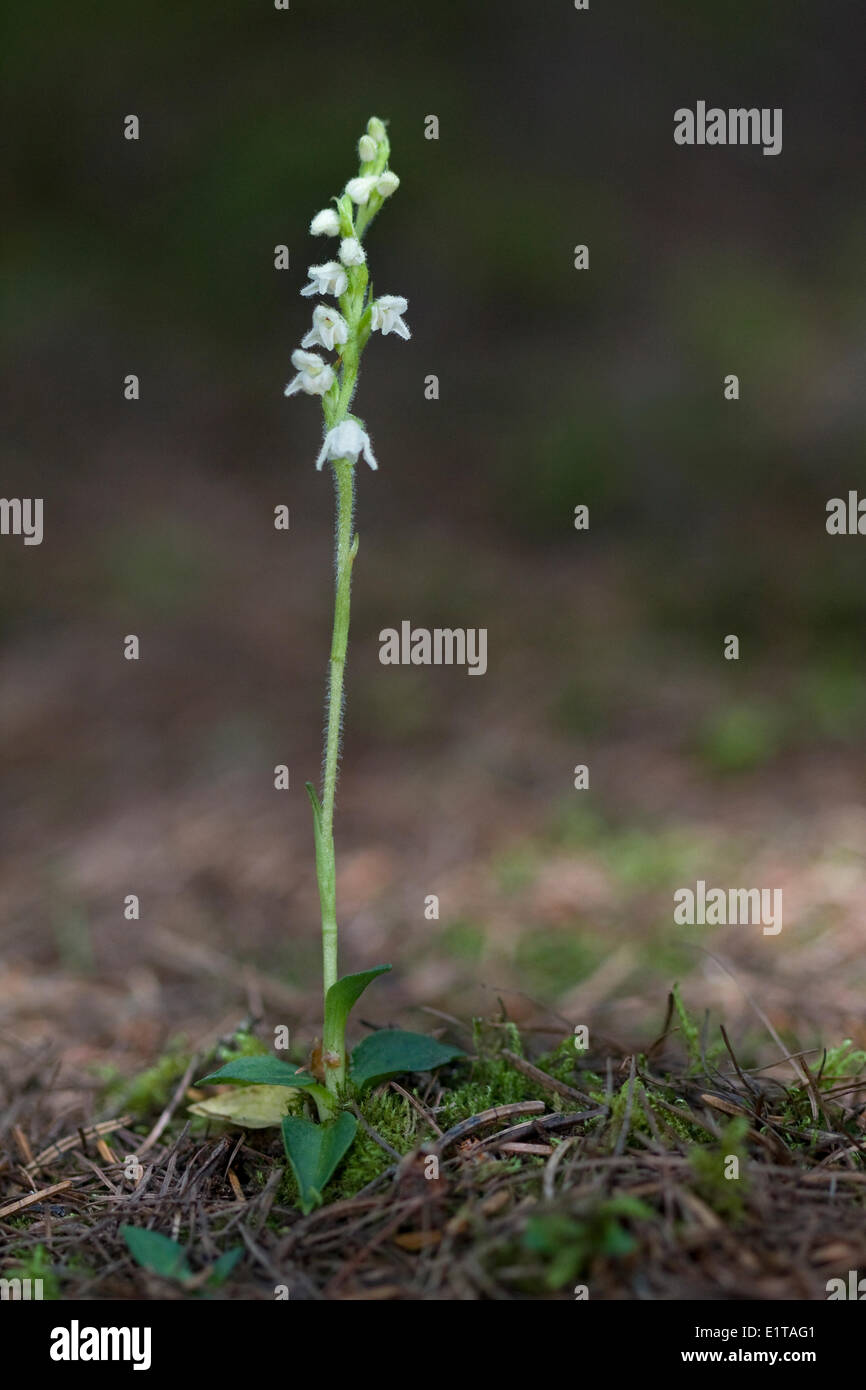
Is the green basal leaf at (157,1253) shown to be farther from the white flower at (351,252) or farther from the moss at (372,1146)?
the white flower at (351,252)

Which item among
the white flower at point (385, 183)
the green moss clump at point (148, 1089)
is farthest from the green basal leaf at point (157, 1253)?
the white flower at point (385, 183)

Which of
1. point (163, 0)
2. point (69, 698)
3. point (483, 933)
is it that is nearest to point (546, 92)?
point (163, 0)

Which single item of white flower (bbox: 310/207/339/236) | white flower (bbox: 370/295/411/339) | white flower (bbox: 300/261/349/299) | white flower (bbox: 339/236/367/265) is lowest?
white flower (bbox: 370/295/411/339)

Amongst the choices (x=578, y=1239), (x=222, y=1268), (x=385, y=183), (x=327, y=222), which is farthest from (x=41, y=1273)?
(x=385, y=183)

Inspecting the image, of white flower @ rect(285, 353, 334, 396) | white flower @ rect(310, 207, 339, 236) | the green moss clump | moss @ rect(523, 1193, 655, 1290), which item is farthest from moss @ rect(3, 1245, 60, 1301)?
white flower @ rect(310, 207, 339, 236)

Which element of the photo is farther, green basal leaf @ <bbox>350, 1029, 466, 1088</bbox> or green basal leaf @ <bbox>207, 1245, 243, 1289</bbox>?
green basal leaf @ <bbox>350, 1029, 466, 1088</bbox>

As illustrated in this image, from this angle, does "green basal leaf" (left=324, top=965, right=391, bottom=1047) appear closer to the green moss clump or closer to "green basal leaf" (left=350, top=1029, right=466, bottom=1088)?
"green basal leaf" (left=350, top=1029, right=466, bottom=1088)

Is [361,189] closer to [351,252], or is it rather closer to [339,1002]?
[351,252]
